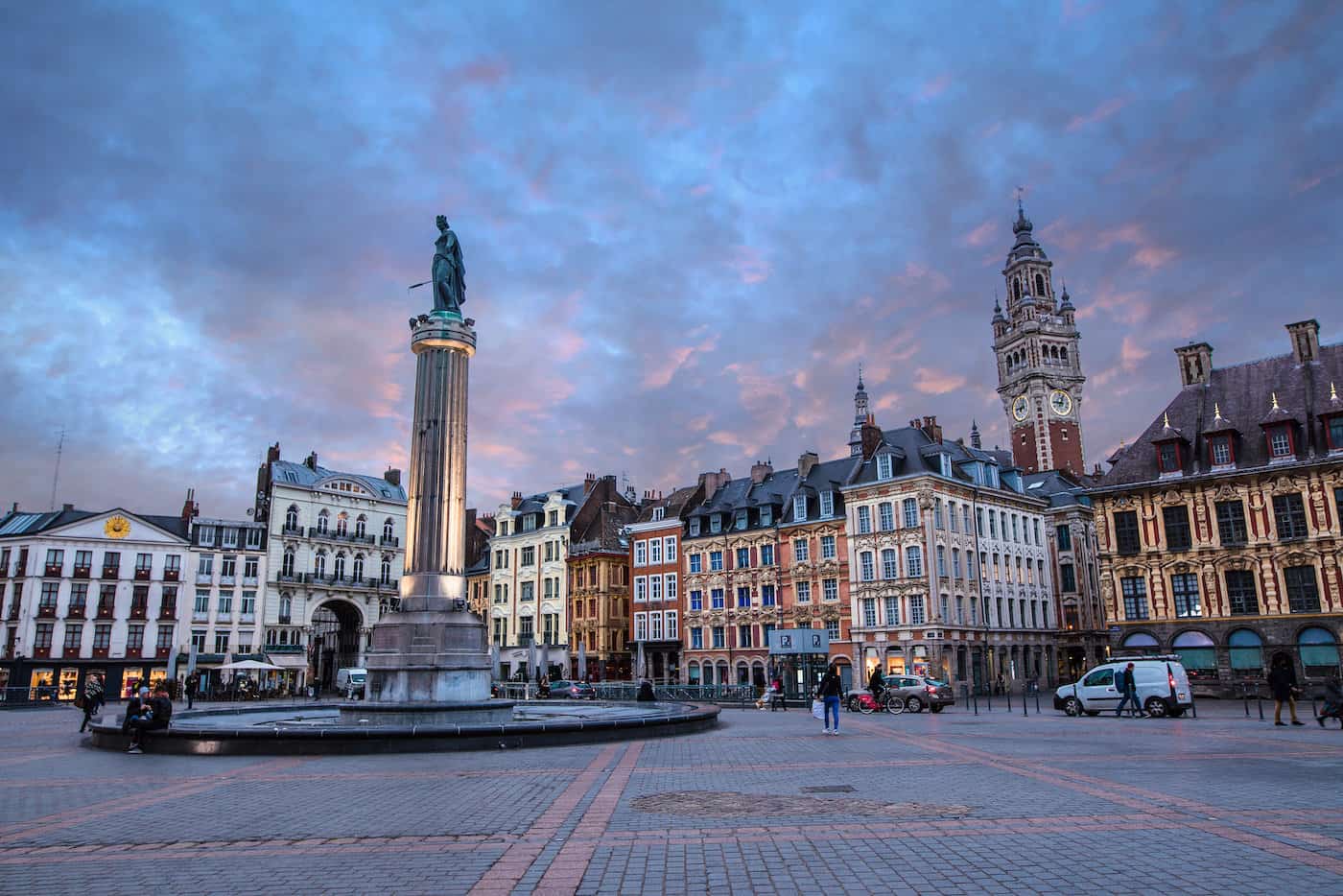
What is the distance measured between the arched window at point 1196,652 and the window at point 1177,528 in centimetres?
440

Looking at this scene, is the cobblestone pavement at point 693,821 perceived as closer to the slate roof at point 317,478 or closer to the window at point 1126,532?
the window at point 1126,532

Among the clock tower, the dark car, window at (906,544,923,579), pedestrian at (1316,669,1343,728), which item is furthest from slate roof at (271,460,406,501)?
the clock tower

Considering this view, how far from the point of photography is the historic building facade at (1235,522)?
42.0m

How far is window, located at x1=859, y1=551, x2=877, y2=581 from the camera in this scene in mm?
54969

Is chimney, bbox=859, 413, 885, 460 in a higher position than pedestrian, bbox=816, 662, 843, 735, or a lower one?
higher

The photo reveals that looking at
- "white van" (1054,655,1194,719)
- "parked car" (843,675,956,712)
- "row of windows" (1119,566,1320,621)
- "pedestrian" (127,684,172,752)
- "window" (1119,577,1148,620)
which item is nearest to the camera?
"pedestrian" (127,684,172,752)

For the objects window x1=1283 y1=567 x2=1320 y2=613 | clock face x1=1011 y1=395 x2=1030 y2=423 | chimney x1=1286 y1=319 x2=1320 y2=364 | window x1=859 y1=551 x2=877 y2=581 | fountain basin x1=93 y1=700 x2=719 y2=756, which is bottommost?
fountain basin x1=93 y1=700 x2=719 y2=756

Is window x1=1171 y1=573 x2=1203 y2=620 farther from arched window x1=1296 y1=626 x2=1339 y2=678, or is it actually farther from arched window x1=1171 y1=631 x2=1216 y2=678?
arched window x1=1296 y1=626 x2=1339 y2=678

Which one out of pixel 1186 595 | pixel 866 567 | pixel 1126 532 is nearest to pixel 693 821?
pixel 1186 595

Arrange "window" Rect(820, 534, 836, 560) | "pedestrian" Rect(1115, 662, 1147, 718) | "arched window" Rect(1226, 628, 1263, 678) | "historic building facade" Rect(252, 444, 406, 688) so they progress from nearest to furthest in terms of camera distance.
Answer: "pedestrian" Rect(1115, 662, 1147, 718), "arched window" Rect(1226, 628, 1263, 678), "window" Rect(820, 534, 836, 560), "historic building facade" Rect(252, 444, 406, 688)

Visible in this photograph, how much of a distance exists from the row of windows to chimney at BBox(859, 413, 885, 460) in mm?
16930

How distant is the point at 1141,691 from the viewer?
30.2m

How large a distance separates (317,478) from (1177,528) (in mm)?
62967

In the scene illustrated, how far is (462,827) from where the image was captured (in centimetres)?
1059
